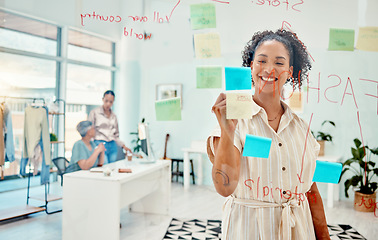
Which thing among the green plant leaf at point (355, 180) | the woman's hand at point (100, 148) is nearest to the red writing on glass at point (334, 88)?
the green plant leaf at point (355, 180)

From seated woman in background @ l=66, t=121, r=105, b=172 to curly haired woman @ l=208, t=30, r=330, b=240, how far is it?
634 millimetres

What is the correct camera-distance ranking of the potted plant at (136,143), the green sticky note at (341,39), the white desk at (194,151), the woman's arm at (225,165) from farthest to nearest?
the potted plant at (136,143) → the white desk at (194,151) → the green sticky note at (341,39) → the woman's arm at (225,165)

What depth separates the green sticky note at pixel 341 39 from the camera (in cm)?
91

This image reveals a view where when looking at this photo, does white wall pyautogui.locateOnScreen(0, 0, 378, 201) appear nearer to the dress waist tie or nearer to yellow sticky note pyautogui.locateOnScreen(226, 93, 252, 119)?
yellow sticky note pyautogui.locateOnScreen(226, 93, 252, 119)

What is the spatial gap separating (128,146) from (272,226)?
0.69 metres

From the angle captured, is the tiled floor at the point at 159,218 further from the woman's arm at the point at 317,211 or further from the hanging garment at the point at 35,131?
the hanging garment at the point at 35,131

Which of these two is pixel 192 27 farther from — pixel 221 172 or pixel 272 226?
pixel 272 226

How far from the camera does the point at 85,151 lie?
1252 millimetres

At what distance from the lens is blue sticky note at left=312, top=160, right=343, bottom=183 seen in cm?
81

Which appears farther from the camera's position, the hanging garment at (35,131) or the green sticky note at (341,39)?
the hanging garment at (35,131)

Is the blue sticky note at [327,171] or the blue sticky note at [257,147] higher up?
the blue sticky note at [257,147]

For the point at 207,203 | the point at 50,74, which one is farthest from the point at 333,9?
the point at 50,74

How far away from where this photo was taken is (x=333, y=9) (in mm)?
916

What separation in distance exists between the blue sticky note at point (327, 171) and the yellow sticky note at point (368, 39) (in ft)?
1.24
